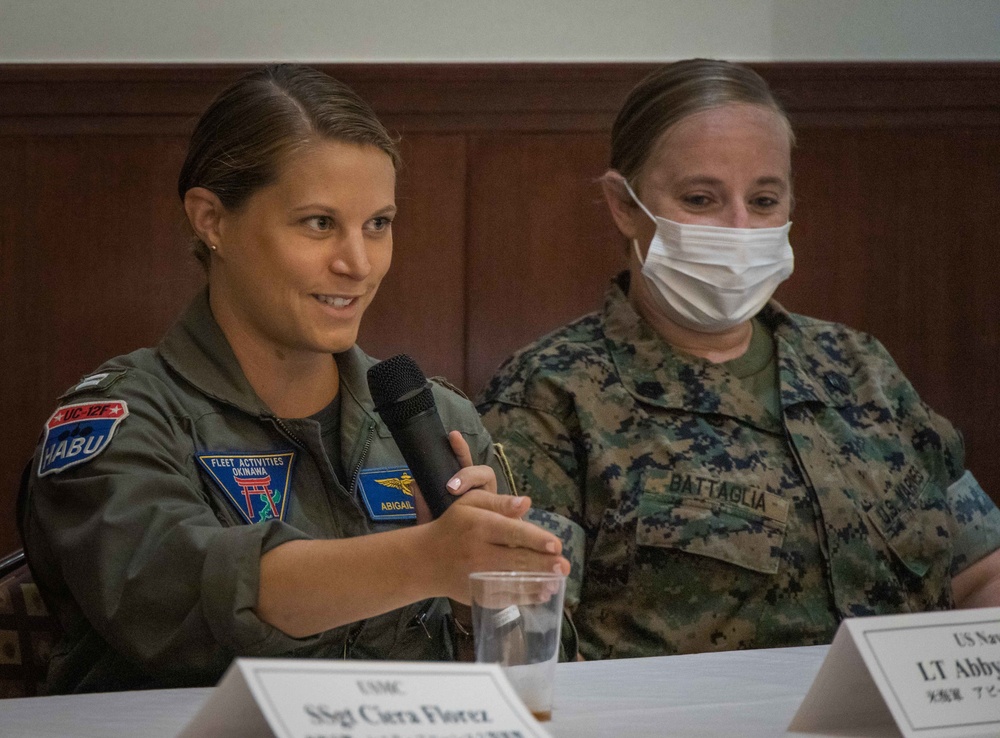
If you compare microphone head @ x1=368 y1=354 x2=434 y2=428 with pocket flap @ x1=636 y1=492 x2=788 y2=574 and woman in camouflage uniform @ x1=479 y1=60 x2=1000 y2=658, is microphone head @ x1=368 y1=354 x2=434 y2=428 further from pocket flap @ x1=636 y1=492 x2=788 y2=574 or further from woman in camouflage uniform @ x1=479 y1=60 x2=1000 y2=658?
pocket flap @ x1=636 y1=492 x2=788 y2=574

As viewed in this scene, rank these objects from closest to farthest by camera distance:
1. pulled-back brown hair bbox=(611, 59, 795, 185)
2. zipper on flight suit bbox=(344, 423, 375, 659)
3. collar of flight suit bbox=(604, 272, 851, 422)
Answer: zipper on flight suit bbox=(344, 423, 375, 659) < collar of flight suit bbox=(604, 272, 851, 422) < pulled-back brown hair bbox=(611, 59, 795, 185)

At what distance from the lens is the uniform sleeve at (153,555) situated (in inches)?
47.8

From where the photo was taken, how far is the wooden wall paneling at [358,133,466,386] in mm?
2711

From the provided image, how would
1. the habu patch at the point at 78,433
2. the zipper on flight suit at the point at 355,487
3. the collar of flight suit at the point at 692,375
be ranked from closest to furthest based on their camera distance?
the habu patch at the point at 78,433 → the zipper on flight suit at the point at 355,487 → the collar of flight suit at the point at 692,375

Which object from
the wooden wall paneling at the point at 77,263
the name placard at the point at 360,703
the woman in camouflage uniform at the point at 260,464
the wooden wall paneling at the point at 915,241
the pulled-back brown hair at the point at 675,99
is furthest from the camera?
the wooden wall paneling at the point at 915,241

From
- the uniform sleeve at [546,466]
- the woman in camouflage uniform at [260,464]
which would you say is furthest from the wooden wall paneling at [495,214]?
the woman in camouflage uniform at [260,464]

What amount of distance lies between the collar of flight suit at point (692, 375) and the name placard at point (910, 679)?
1.06m

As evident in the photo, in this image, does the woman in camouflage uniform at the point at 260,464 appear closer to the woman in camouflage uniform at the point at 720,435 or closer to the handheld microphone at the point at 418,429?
the handheld microphone at the point at 418,429

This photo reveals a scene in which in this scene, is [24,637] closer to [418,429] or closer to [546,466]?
[418,429]

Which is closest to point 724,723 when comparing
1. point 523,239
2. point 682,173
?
point 682,173

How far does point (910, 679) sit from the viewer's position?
934 millimetres

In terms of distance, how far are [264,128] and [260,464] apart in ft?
1.42

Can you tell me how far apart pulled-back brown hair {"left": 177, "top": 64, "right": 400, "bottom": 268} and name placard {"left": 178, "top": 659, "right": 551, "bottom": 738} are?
2.92 feet

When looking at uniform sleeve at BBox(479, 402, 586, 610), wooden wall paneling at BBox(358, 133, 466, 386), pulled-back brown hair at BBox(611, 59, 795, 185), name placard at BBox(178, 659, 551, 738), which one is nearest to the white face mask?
pulled-back brown hair at BBox(611, 59, 795, 185)
